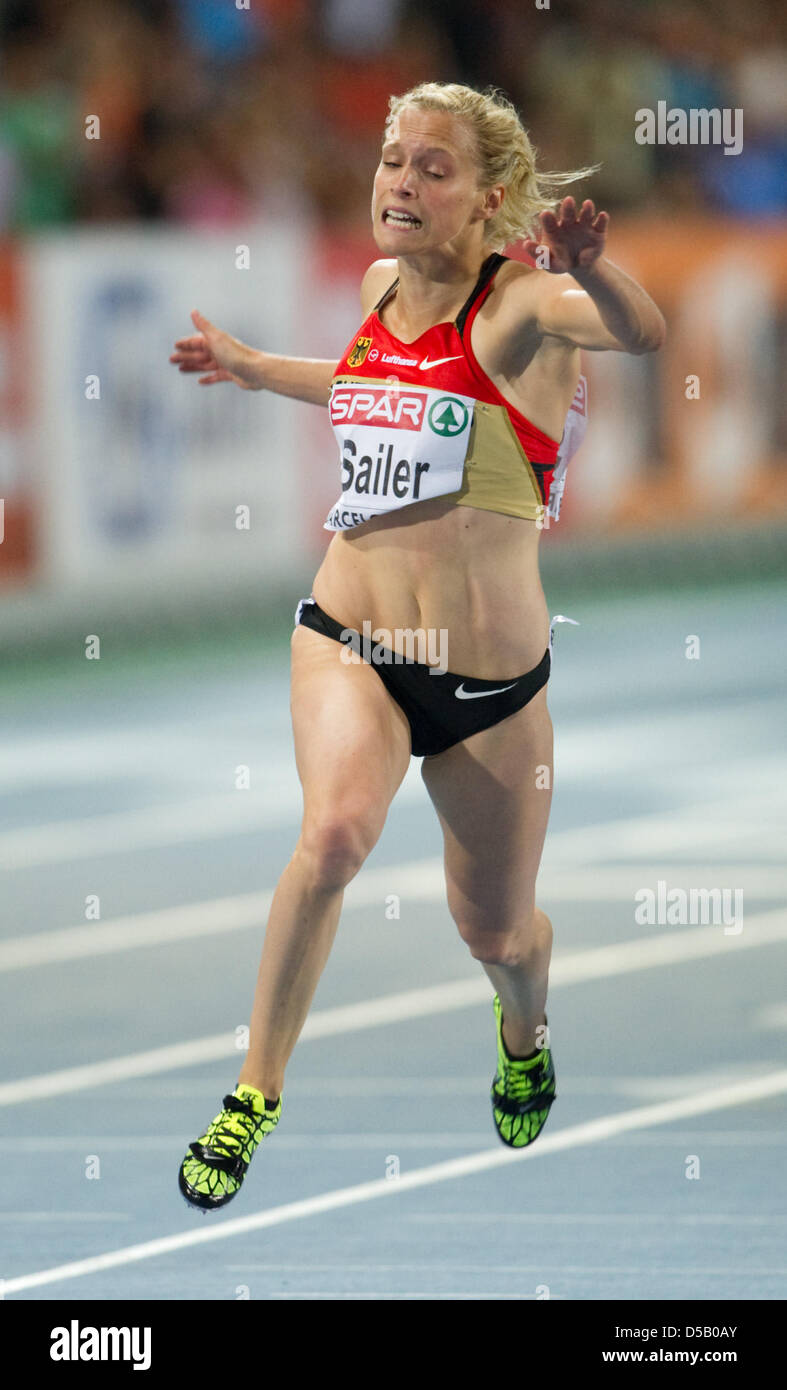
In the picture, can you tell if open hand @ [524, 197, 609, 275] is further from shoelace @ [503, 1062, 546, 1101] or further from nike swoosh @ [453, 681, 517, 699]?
shoelace @ [503, 1062, 546, 1101]

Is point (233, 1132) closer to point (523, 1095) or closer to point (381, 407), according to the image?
point (523, 1095)

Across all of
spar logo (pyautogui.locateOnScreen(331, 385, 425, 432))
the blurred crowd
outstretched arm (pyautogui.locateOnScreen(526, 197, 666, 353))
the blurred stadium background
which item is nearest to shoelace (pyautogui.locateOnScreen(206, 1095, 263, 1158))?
spar logo (pyautogui.locateOnScreen(331, 385, 425, 432))

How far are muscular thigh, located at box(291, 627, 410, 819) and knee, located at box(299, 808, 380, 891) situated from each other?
3cm

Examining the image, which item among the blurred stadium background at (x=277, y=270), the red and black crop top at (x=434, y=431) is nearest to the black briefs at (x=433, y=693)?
the red and black crop top at (x=434, y=431)

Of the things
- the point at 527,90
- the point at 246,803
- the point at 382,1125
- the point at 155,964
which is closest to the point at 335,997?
the point at 155,964

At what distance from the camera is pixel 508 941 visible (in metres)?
6.24

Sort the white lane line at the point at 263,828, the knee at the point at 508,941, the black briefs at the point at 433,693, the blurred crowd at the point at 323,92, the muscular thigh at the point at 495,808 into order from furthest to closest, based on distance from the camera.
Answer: the blurred crowd at the point at 323,92 < the white lane line at the point at 263,828 < the knee at the point at 508,941 < the muscular thigh at the point at 495,808 < the black briefs at the point at 433,693

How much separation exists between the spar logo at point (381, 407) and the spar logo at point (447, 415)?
0.10 feet

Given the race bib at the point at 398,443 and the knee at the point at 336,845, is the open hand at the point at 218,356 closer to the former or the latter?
the race bib at the point at 398,443

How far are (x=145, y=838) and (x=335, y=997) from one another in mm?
2607

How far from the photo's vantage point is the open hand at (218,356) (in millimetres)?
6430

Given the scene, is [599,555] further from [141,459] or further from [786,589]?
[141,459]

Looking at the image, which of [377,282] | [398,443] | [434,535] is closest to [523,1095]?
[434,535]

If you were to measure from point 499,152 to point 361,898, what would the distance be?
5.02 m
